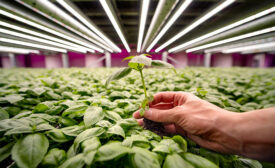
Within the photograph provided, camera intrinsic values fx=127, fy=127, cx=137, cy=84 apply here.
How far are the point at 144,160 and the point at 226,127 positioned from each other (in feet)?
1.34

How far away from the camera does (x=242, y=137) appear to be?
0.53m

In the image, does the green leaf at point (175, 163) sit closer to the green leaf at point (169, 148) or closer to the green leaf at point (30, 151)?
the green leaf at point (169, 148)

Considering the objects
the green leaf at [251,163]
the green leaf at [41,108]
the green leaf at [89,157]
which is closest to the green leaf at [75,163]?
the green leaf at [89,157]

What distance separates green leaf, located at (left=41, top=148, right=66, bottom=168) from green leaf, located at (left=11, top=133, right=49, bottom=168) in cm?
3

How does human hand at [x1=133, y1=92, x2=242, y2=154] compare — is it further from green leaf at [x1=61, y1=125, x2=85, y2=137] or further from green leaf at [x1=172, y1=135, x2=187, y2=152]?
green leaf at [x1=61, y1=125, x2=85, y2=137]

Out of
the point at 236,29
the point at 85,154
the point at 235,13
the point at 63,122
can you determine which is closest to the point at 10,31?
the point at 63,122

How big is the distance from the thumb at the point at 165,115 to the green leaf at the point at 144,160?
0.86ft

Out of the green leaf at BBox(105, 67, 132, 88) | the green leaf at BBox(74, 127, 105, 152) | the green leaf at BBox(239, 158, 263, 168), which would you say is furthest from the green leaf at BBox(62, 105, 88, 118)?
the green leaf at BBox(239, 158, 263, 168)

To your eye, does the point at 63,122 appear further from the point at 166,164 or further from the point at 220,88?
the point at 220,88

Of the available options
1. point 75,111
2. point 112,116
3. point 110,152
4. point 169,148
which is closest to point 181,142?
point 169,148

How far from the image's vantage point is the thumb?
27.4 inches

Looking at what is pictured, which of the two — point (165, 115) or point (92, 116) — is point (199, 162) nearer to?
point (165, 115)

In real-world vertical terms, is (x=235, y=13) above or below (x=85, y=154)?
above

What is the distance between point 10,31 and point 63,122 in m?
7.17
